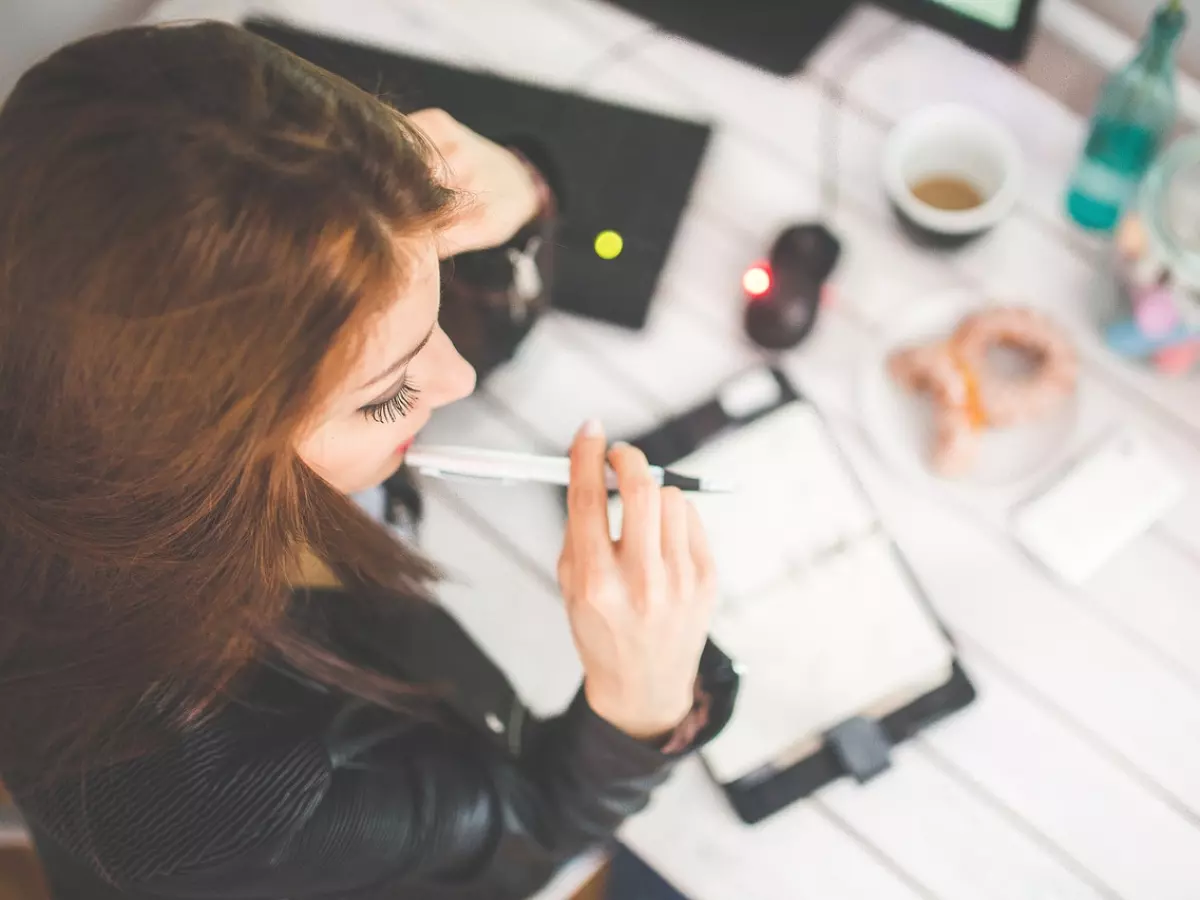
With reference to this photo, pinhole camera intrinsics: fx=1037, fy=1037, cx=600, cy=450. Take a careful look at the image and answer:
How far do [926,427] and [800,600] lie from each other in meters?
0.16

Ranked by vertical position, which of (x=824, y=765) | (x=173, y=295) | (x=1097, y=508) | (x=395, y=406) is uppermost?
(x=173, y=295)

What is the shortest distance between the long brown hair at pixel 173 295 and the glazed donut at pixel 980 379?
1.36ft

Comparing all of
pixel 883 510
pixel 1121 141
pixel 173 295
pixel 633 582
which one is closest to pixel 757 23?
pixel 1121 141

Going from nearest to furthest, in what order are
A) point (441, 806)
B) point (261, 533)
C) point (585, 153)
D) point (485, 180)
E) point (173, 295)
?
1. point (173, 295)
2. point (261, 533)
3. point (441, 806)
4. point (485, 180)
5. point (585, 153)

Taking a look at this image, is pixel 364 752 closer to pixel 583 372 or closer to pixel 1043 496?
pixel 583 372

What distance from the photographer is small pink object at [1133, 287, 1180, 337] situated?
29.0 inches

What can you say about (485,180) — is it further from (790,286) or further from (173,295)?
(173,295)

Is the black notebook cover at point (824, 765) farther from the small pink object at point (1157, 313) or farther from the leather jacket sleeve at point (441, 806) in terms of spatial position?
the small pink object at point (1157, 313)

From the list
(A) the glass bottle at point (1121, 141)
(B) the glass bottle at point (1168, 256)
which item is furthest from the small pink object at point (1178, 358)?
(A) the glass bottle at point (1121, 141)

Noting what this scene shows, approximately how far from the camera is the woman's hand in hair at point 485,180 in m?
0.71

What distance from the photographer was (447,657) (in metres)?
0.74

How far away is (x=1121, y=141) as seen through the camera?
801 mm

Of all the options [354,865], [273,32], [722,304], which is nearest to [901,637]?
[722,304]

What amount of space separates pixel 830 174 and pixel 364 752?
573mm
